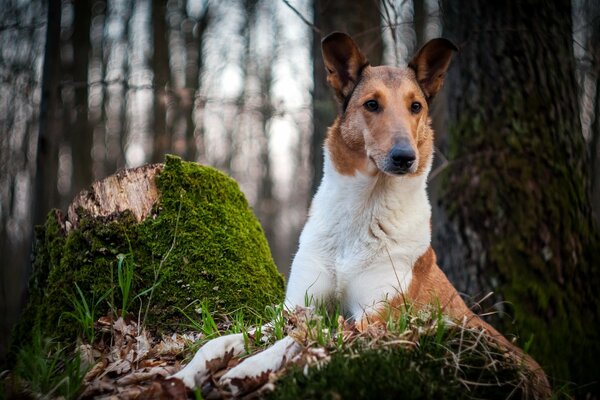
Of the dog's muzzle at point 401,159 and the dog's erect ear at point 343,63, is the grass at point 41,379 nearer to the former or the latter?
the dog's muzzle at point 401,159

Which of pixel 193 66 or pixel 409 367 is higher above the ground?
pixel 193 66

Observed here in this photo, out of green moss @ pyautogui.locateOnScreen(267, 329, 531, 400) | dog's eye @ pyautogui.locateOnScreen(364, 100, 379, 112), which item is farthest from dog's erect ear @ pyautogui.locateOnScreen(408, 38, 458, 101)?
green moss @ pyautogui.locateOnScreen(267, 329, 531, 400)

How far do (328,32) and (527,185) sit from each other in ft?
14.5

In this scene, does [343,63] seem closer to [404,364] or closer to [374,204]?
[374,204]

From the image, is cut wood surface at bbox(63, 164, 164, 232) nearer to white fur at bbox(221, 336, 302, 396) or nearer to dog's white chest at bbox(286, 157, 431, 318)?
dog's white chest at bbox(286, 157, 431, 318)

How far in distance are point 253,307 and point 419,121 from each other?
2014 mm

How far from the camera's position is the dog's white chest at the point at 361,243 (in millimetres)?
3529

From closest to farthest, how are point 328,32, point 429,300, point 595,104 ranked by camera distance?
point 429,300
point 328,32
point 595,104

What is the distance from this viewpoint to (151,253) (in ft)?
13.2

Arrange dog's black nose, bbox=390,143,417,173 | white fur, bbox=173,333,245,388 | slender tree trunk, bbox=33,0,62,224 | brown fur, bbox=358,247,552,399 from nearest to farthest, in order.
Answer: white fur, bbox=173,333,245,388 < brown fur, bbox=358,247,552,399 < dog's black nose, bbox=390,143,417,173 < slender tree trunk, bbox=33,0,62,224

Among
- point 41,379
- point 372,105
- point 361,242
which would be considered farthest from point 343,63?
point 41,379

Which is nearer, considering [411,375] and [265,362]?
[411,375]

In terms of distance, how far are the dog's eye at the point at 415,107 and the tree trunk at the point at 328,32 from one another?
13.2 feet

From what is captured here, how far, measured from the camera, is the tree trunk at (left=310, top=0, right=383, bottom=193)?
7.91 meters
